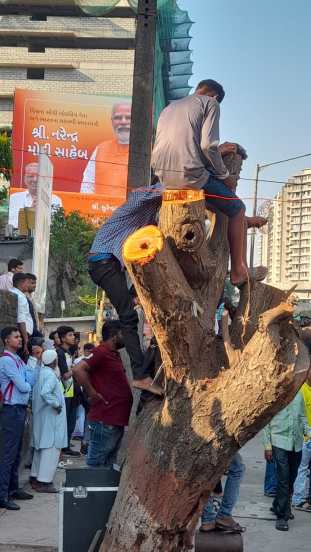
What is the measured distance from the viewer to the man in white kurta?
998cm

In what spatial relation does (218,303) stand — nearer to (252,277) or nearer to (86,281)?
(252,277)

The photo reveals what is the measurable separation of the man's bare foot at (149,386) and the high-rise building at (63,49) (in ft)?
214

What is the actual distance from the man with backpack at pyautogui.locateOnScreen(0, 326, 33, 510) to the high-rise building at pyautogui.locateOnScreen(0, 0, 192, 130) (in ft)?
203

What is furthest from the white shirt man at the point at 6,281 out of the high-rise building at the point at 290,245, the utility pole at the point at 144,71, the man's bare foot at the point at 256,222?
the high-rise building at the point at 290,245

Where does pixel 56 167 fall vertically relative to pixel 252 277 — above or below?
above

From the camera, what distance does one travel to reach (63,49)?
72.7 metres

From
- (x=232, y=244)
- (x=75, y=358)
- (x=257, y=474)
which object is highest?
Result: (x=232, y=244)

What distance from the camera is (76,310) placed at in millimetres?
42875

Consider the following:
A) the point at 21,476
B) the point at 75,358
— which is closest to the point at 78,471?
the point at 21,476

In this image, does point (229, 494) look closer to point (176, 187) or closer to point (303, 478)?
point (176, 187)

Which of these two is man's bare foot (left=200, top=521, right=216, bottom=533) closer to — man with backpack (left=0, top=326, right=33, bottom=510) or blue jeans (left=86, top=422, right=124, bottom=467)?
blue jeans (left=86, top=422, right=124, bottom=467)

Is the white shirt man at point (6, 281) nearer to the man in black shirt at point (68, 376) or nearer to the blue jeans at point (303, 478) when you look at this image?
the man in black shirt at point (68, 376)

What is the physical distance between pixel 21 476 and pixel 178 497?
19.5 ft

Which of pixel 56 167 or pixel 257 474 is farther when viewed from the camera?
pixel 56 167
